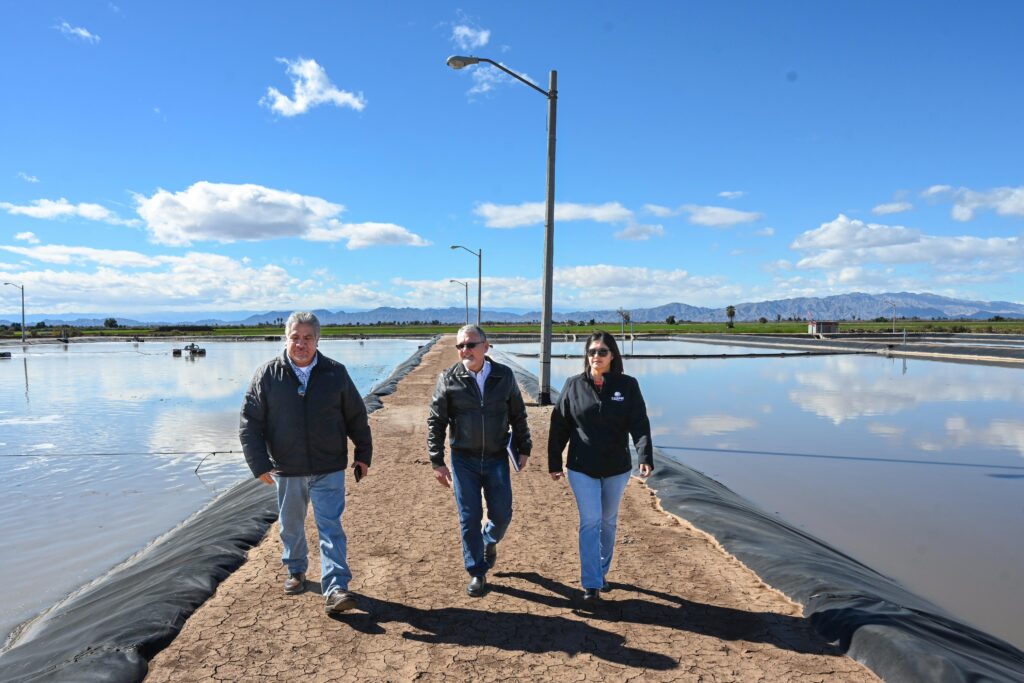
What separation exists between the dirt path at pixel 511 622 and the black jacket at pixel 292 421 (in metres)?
1.09

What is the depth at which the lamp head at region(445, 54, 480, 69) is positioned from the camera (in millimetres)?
13930

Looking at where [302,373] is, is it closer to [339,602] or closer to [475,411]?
[475,411]

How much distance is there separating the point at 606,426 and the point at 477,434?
0.92 meters

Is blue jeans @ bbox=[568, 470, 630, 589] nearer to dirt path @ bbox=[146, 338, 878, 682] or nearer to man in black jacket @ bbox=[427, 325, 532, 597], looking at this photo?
dirt path @ bbox=[146, 338, 878, 682]

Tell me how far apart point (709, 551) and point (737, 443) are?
23.9 feet

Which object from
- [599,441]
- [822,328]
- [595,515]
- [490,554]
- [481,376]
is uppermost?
[822,328]

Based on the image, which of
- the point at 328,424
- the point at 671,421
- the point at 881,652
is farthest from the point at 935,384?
the point at 328,424

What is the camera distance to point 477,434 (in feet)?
15.5

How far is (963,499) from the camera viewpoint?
352 inches

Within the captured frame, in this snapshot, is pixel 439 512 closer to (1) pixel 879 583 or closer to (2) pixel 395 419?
(1) pixel 879 583

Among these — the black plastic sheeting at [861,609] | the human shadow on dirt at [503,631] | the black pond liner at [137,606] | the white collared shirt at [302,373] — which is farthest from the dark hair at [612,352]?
the black pond liner at [137,606]

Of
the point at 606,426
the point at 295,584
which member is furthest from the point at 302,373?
the point at 606,426

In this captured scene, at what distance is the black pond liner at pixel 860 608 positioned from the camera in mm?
3871

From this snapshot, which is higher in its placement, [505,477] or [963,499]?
[505,477]
